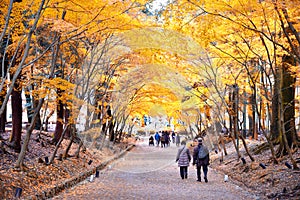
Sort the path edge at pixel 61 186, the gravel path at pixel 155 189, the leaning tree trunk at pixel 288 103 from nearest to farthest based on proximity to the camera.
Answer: the path edge at pixel 61 186 < the gravel path at pixel 155 189 < the leaning tree trunk at pixel 288 103

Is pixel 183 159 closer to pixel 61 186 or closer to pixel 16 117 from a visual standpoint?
pixel 61 186

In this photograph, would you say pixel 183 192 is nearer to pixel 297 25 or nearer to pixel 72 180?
pixel 72 180

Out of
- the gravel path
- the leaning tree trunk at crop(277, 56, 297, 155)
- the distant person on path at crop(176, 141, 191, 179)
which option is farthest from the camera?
the distant person on path at crop(176, 141, 191, 179)

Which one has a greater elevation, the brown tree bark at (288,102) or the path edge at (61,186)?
the brown tree bark at (288,102)

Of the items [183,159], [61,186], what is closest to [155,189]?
[61,186]

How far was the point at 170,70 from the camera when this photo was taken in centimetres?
2266

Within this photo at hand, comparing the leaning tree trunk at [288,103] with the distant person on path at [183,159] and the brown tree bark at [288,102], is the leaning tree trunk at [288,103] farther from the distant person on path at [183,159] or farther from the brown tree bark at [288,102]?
the distant person on path at [183,159]

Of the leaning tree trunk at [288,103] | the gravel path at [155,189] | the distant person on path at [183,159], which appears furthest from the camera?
the distant person on path at [183,159]

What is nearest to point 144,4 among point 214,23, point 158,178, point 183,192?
point 214,23

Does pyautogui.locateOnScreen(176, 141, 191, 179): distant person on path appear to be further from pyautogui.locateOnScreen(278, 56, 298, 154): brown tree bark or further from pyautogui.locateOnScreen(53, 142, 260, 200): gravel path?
pyautogui.locateOnScreen(278, 56, 298, 154): brown tree bark

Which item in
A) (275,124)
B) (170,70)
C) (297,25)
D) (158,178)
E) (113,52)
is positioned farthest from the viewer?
(170,70)

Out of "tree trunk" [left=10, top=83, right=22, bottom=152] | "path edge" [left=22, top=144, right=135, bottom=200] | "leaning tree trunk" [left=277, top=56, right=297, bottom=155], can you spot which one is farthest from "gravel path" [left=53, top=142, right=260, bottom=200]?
"tree trunk" [left=10, top=83, right=22, bottom=152]

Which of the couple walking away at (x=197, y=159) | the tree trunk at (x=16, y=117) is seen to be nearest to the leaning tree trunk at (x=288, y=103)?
the couple walking away at (x=197, y=159)

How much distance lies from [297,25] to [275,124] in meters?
6.21
